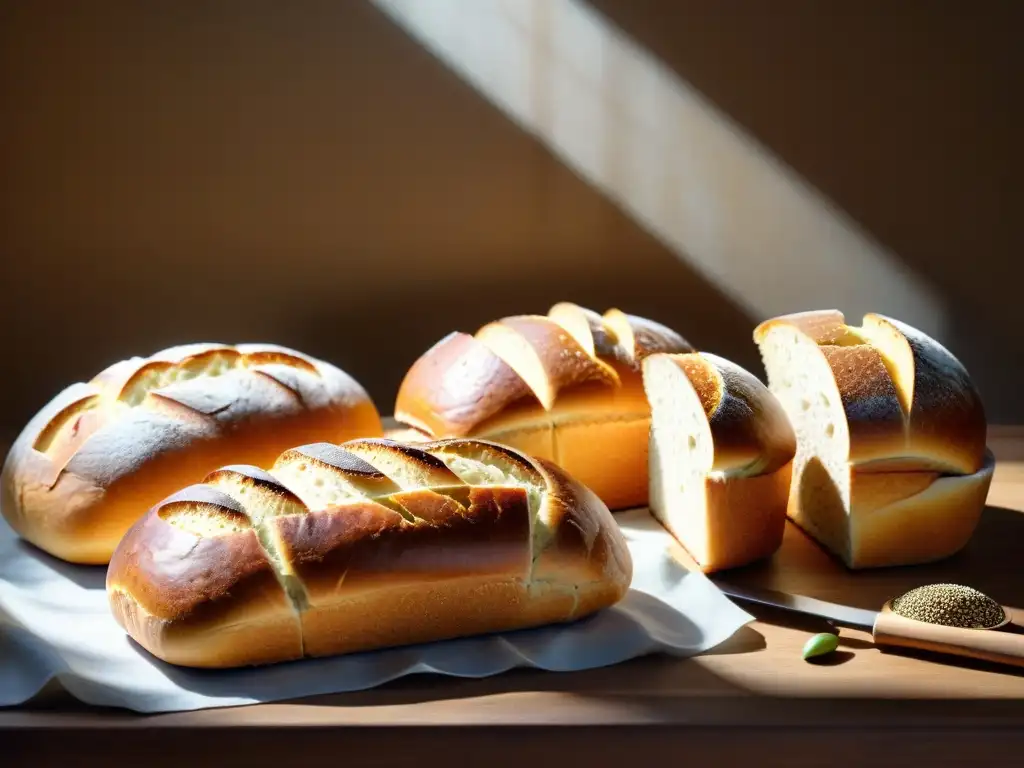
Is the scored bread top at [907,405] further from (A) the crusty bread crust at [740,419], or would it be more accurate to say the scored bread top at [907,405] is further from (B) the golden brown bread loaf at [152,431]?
(B) the golden brown bread loaf at [152,431]

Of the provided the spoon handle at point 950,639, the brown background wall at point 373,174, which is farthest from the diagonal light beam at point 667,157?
the spoon handle at point 950,639

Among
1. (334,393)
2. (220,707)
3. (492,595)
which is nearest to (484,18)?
(334,393)

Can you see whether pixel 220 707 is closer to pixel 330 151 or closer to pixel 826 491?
pixel 826 491

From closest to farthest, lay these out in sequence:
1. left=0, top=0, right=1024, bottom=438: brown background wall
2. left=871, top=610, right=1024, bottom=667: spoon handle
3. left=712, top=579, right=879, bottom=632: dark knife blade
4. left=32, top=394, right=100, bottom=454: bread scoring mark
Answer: left=871, top=610, right=1024, bottom=667: spoon handle → left=712, top=579, right=879, bottom=632: dark knife blade → left=32, top=394, right=100, bottom=454: bread scoring mark → left=0, top=0, right=1024, bottom=438: brown background wall

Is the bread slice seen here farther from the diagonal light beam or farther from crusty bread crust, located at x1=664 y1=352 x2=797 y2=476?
the diagonal light beam

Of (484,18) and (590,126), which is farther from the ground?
(484,18)

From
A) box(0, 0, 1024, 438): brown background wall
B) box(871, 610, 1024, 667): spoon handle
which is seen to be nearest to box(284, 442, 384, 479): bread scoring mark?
box(871, 610, 1024, 667): spoon handle
